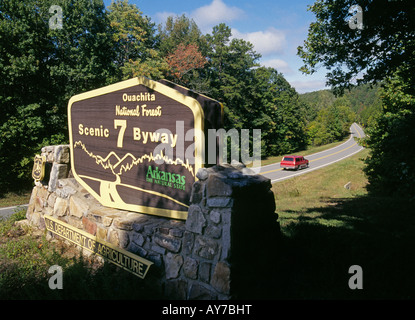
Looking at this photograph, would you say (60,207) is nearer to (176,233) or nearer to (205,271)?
(176,233)

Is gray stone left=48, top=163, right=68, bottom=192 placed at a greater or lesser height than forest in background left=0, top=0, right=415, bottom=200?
lesser

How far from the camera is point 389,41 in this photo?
609 centimetres

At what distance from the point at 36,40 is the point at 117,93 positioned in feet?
48.0

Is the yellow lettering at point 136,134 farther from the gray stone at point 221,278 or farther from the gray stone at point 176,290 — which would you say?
the gray stone at point 221,278

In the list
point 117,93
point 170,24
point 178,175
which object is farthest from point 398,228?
point 170,24

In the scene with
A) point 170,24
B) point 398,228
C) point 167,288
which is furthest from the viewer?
point 170,24

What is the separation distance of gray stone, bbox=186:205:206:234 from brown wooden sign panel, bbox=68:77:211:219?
1.01 ft

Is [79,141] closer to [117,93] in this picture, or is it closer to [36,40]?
[117,93]

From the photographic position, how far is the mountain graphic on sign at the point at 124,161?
397cm

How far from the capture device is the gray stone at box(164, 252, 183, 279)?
364 cm

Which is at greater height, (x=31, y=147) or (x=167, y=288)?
(x=31, y=147)

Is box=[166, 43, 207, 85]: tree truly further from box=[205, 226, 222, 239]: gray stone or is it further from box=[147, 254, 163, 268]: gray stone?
box=[205, 226, 222, 239]: gray stone

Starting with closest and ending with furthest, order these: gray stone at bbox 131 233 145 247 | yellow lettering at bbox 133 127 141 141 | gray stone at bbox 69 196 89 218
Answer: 1. gray stone at bbox 131 233 145 247
2. yellow lettering at bbox 133 127 141 141
3. gray stone at bbox 69 196 89 218

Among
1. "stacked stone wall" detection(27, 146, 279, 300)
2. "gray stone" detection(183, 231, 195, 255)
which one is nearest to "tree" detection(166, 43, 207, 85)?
"stacked stone wall" detection(27, 146, 279, 300)
